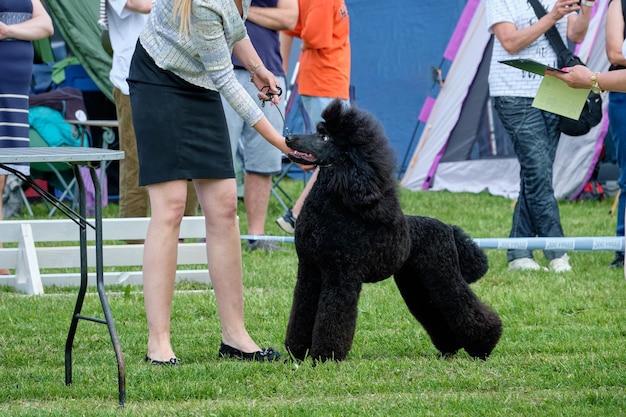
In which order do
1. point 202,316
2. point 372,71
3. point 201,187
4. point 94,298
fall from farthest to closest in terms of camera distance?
point 372,71 < point 94,298 < point 202,316 < point 201,187

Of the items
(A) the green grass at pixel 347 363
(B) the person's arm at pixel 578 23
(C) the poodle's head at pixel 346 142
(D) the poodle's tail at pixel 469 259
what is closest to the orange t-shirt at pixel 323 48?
(B) the person's arm at pixel 578 23

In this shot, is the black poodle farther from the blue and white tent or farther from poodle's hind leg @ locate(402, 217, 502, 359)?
the blue and white tent

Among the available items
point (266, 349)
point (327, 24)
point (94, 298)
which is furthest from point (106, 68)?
point (266, 349)

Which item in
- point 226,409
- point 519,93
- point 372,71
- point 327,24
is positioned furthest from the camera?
point 372,71

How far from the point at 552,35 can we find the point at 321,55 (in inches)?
75.8

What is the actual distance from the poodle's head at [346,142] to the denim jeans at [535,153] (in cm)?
251

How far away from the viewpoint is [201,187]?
3.69m

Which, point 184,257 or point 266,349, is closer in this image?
point 266,349

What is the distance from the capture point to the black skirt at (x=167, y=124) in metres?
3.54

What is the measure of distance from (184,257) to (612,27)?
2.74 metres

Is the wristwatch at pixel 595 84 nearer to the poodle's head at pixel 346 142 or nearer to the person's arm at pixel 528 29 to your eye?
the poodle's head at pixel 346 142

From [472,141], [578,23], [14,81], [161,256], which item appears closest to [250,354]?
[161,256]

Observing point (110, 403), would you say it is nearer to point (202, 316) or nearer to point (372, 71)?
point (202, 316)

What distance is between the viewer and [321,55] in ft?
23.0
